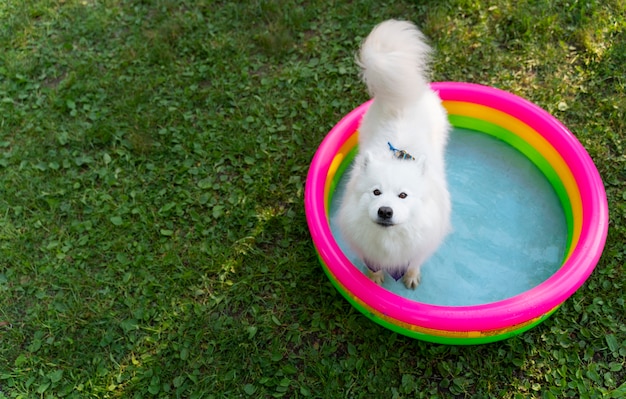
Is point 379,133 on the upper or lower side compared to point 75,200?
upper

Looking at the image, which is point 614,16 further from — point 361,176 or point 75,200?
point 75,200

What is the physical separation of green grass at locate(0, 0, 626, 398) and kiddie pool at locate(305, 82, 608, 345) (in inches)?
12.3

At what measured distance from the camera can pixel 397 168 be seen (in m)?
2.89

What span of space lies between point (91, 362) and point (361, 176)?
229cm

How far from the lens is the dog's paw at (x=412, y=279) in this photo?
12.1ft

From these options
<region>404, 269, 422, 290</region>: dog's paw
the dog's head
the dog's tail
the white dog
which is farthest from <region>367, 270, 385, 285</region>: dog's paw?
the dog's tail

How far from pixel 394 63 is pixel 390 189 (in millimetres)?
891

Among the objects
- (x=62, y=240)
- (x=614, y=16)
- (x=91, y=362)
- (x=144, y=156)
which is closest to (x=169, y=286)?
(x=91, y=362)

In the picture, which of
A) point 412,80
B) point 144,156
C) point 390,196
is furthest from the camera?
point 144,156

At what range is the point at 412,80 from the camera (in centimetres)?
336

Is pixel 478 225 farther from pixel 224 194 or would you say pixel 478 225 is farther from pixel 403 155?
pixel 224 194

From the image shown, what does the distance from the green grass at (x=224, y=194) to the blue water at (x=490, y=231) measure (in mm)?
371

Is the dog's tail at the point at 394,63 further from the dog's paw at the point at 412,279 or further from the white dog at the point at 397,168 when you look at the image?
the dog's paw at the point at 412,279

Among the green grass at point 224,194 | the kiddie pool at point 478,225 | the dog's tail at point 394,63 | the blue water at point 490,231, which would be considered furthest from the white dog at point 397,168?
the green grass at point 224,194
